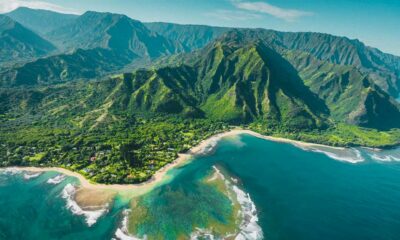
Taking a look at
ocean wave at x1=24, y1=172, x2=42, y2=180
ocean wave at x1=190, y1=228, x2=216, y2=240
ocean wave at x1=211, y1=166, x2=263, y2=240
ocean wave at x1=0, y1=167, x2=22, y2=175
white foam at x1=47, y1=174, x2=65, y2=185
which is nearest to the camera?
ocean wave at x1=190, y1=228, x2=216, y2=240

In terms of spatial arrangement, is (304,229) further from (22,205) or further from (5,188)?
(5,188)

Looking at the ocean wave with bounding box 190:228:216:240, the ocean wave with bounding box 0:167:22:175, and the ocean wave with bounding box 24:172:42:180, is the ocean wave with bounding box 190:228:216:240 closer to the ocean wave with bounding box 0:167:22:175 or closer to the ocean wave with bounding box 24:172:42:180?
the ocean wave with bounding box 24:172:42:180

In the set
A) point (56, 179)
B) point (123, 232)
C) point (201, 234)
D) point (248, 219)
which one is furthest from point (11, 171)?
point (248, 219)

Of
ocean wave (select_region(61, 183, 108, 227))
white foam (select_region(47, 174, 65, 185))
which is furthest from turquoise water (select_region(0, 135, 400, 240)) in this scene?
white foam (select_region(47, 174, 65, 185))

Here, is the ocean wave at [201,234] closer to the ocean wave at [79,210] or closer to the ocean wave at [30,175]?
the ocean wave at [79,210]

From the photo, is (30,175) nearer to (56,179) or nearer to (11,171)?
(11,171)

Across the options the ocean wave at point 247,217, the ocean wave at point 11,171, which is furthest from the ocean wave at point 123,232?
the ocean wave at point 11,171
